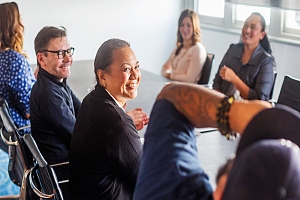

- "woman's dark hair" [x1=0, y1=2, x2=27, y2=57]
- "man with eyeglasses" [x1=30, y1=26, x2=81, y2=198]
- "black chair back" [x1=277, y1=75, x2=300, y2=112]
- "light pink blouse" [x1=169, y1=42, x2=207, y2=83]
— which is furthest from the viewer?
"light pink blouse" [x1=169, y1=42, x2=207, y2=83]

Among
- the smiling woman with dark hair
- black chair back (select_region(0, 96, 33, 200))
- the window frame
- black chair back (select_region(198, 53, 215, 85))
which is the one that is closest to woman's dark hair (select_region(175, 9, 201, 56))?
black chair back (select_region(198, 53, 215, 85))

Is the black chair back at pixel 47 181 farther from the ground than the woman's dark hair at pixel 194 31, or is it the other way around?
the woman's dark hair at pixel 194 31

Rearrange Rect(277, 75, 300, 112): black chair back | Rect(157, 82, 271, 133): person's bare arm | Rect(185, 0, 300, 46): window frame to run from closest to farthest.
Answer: Rect(157, 82, 271, 133): person's bare arm
Rect(277, 75, 300, 112): black chair back
Rect(185, 0, 300, 46): window frame

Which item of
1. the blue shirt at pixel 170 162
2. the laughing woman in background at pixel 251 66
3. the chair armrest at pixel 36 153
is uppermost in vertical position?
the blue shirt at pixel 170 162

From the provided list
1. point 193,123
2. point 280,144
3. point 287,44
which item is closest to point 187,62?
point 287,44

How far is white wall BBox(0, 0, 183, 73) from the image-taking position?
5.09 meters

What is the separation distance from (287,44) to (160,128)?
3.59 metres

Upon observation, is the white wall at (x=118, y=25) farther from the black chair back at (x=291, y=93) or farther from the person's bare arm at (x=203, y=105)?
the person's bare arm at (x=203, y=105)

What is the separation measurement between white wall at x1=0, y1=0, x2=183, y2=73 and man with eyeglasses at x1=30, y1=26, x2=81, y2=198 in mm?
2761

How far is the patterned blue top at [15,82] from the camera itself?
2781mm

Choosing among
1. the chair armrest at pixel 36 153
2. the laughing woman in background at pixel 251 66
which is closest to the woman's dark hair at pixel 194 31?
the laughing woman in background at pixel 251 66

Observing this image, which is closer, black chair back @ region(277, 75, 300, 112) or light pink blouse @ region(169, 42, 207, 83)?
black chair back @ region(277, 75, 300, 112)

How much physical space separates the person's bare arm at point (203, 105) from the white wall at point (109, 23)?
14.6 feet

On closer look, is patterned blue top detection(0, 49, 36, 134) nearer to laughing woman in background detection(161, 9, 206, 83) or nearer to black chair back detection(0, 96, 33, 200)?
black chair back detection(0, 96, 33, 200)
